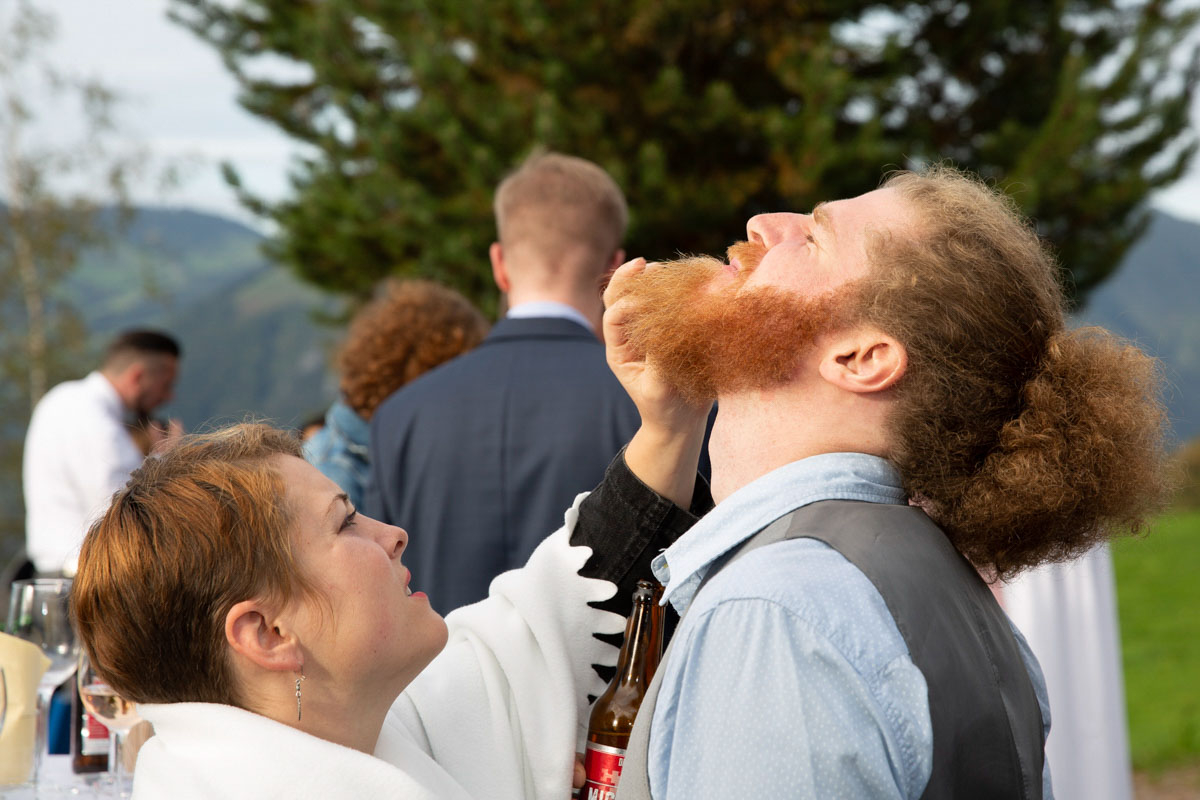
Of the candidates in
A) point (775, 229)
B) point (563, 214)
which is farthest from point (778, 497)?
point (563, 214)

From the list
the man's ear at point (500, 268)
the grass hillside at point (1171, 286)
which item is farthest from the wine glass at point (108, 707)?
the grass hillside at point (1171, 286)

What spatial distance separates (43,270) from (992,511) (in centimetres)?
1342

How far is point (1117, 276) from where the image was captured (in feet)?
30.2

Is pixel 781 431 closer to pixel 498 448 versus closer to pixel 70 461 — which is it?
pixel 498 448

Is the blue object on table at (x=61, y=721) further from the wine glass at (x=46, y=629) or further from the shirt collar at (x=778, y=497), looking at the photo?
the shirt collar at (x=778, y=497)


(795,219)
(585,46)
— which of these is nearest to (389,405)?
(795,219)

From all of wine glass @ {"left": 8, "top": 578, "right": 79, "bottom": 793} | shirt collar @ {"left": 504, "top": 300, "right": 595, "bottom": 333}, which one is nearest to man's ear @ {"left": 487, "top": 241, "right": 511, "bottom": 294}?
shirt collar @ {"left": 504, "top": 300, "right": 595, "bottom": 333}

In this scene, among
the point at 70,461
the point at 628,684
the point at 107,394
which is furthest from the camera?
the point at 107,394

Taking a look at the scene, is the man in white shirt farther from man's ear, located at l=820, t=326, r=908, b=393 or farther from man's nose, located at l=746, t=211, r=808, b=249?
man's ear, located at l=820, t=326, r=908, b=393

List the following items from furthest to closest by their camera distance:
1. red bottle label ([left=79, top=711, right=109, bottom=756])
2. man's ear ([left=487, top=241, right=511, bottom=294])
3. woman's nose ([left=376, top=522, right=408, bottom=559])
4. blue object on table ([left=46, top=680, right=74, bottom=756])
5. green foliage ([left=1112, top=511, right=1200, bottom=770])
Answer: green foliage ([left=1112, top=511, right=1200, bottom=770]) < man's ear ([left=487, top=241, right=511, bottom=294]) < blue object on table ([left=46, top=680, right=74, bottom=756]) < red bottle label ([left=79, top=711, right=109, bottom=756]) < woman's nose ([left=376, top=522, right=408, bottom=559])

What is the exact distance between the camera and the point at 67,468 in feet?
18.1

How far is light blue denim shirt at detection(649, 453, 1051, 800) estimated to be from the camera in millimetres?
1148

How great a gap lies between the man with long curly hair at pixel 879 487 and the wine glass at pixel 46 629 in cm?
141

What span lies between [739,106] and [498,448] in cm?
561
